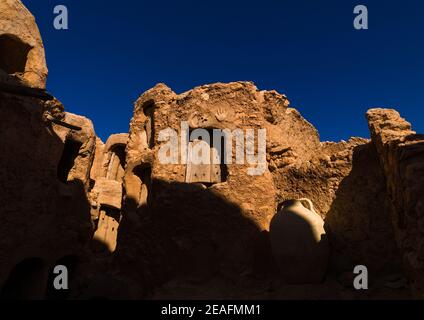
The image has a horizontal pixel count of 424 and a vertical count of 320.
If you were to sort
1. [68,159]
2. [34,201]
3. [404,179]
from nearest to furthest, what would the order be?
[404,179]
[34,201]
[68,159]

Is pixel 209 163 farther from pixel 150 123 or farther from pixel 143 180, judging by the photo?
pixel 150 123

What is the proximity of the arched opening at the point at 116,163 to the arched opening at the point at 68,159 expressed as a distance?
5926 millimetres

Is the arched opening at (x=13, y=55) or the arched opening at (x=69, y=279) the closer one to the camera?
the arched opening at (x=13, y=55)

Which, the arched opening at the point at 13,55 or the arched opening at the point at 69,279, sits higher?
the arched opening at the point at 13,55

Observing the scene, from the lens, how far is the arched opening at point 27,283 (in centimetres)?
749

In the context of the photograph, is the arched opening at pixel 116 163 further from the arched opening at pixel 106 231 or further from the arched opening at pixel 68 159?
the arched opening at pixel 68 159

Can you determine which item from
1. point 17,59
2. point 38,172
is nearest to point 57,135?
point 38,172

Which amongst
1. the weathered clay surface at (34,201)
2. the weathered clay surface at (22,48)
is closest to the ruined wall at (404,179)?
the weathered clay surface at (34,201)

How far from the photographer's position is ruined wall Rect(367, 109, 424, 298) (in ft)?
12.0

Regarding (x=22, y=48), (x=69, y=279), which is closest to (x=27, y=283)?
(x=69, y=279)

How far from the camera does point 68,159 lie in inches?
405

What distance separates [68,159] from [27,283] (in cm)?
411

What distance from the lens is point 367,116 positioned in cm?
595
